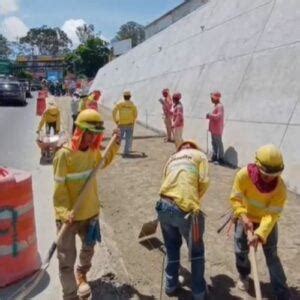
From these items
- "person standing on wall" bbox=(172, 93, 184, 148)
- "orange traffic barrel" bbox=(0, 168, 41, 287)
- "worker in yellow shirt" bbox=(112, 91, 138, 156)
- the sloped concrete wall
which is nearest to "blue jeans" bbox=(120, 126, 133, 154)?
"worker in yellow shirt" bbox=(112, 91, 138, 156)

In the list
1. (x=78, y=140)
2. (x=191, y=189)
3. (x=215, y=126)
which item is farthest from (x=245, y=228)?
(x=215, y=126)

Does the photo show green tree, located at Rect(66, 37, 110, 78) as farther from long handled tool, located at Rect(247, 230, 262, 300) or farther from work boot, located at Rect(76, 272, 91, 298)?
long handled tool, located at Rect(247, 230, 262, 300)

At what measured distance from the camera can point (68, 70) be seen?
263ft

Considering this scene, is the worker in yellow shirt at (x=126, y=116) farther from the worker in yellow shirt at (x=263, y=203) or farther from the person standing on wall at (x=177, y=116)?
the worker in yellow shirt at (x=263, y=203)

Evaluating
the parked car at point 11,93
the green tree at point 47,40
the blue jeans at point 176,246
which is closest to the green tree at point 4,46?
the green tree at point 47,40

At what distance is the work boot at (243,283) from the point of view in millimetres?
5504

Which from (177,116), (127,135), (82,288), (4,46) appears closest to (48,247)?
(82,288)

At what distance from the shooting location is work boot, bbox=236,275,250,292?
18.1 feet

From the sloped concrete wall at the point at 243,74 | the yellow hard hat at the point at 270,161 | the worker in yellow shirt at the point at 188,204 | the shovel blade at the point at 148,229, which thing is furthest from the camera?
the sloped concrete wall at the point at 243,74

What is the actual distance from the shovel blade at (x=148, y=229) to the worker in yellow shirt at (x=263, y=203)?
5.46 feet

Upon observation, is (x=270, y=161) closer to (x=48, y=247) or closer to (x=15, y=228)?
(x=15, y=228)

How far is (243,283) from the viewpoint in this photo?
218 inches

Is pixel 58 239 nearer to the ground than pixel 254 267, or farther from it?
nearer to the ground

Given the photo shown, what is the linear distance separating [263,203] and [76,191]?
6.10 feet
